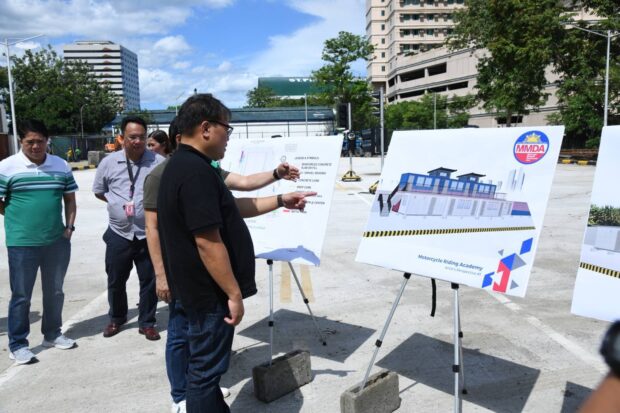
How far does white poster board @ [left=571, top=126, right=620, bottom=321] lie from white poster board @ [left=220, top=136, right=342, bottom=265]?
1740 millimetres

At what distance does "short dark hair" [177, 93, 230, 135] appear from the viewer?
2.51 meters

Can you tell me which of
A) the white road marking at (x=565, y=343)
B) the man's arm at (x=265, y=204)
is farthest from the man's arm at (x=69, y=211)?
the white road marking at (x=565, y=343)

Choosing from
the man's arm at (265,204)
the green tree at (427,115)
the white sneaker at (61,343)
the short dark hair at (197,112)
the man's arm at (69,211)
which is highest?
the green tree at (427,115)

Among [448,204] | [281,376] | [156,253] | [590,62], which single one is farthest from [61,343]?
[590,62]

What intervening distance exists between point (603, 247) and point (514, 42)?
31524 mm

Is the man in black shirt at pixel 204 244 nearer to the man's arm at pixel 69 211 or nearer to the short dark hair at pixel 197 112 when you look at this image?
the short dark hair at pixel 197 112

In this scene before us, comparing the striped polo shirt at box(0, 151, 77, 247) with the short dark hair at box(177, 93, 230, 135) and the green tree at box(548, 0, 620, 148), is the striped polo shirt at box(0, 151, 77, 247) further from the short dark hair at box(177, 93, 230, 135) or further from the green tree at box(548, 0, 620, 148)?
the green tree at box(548, 0, 620, 148)

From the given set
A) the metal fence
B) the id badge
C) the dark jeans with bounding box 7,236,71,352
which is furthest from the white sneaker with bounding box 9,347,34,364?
the metal fence

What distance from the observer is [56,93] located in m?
58.5

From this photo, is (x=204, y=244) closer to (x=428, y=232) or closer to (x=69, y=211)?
(x=428, y=232)

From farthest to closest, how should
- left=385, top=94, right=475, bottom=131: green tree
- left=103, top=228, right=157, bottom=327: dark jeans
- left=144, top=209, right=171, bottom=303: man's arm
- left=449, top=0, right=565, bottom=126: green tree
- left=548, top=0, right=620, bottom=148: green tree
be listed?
left=385, top=94, right=475, bottom=131: green tree
left=548, top=0, right=620, bottom=148: green tree
left=449, top=0, right=565, bottom=126: green tree
left=103, top=228, right=157, bottom=327: dark jeans
left=144, top=209, right=171, bottom=303: man's arm

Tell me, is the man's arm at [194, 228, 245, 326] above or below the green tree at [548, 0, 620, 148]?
below

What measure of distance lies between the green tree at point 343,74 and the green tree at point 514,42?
47.0 feet

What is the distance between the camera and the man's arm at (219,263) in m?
2.35
